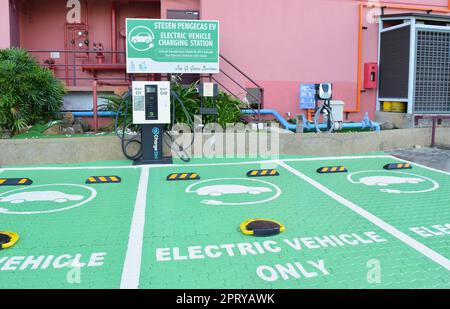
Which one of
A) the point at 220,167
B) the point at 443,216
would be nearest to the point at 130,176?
the point at 220,167

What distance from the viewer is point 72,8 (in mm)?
10844

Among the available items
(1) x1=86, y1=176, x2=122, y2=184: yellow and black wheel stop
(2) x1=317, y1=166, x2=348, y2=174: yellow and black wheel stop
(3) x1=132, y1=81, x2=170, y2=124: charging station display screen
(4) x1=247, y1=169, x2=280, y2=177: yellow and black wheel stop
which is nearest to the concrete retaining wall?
(3) x1=132, y1=81, x2=170, y2=124: charging station display screen

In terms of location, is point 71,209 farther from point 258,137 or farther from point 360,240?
point 258,137

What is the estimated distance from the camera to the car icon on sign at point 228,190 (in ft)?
17.3

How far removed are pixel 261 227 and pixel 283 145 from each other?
4.16 m

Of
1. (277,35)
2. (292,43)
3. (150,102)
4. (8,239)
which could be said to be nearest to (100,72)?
(277,35)

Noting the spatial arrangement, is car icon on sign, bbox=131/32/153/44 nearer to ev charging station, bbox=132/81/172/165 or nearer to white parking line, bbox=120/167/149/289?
ev charging station, bbox=132/81/172/165

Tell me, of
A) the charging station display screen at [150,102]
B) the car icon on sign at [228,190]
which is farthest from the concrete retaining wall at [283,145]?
the car icon on sign at [228,190]

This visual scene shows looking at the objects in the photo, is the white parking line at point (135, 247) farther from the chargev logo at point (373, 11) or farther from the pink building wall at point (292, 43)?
the chargev logo at point (373, 11)

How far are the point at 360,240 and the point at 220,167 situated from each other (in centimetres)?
344

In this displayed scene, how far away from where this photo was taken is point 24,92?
7.79 meters

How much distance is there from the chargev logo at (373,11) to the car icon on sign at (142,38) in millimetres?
5474

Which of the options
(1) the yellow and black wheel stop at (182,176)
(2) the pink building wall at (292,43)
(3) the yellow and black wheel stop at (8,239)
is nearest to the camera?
(3) the yellow and black wheel stop at (8,239)

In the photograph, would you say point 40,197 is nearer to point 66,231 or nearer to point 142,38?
point 66,231
